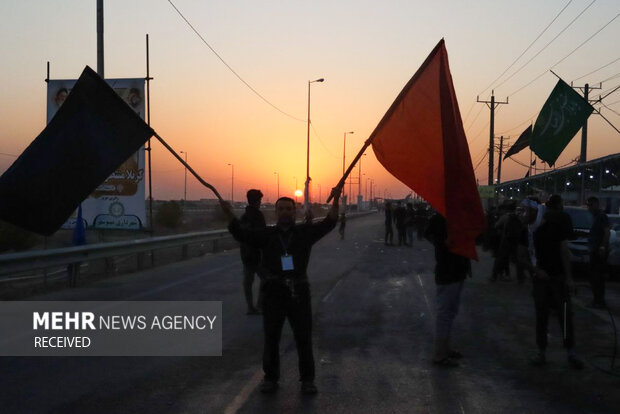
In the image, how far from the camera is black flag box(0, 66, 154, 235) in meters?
6.48

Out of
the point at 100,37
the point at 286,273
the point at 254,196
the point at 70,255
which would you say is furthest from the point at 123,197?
the point at 286,273

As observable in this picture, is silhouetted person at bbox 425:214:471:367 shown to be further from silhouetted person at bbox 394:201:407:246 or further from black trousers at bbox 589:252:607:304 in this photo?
silhouetted person at bbox 394:201:407:246

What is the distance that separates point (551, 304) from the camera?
7.38 m

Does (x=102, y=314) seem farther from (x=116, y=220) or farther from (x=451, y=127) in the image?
(x=116, y=220)

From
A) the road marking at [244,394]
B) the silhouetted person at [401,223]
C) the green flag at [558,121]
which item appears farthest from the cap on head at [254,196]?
the silhouetted person at [401,223]

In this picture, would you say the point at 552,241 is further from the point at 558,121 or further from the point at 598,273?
the point at 558,121

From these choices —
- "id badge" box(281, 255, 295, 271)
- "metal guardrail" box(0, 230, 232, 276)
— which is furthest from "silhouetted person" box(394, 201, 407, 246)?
"id badge" box(281, 255, 295, 271)

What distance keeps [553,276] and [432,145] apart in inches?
76.8

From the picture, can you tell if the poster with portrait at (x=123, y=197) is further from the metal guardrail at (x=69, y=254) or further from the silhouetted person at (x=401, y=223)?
the silhouetted person at (x=401, y=223)

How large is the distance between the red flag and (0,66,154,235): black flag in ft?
8.08

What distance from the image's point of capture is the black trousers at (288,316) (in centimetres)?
602

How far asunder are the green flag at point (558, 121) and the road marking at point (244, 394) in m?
17.7

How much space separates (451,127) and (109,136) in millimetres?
3465

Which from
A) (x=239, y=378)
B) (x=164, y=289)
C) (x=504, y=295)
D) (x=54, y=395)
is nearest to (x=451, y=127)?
(x=239, y=378)
